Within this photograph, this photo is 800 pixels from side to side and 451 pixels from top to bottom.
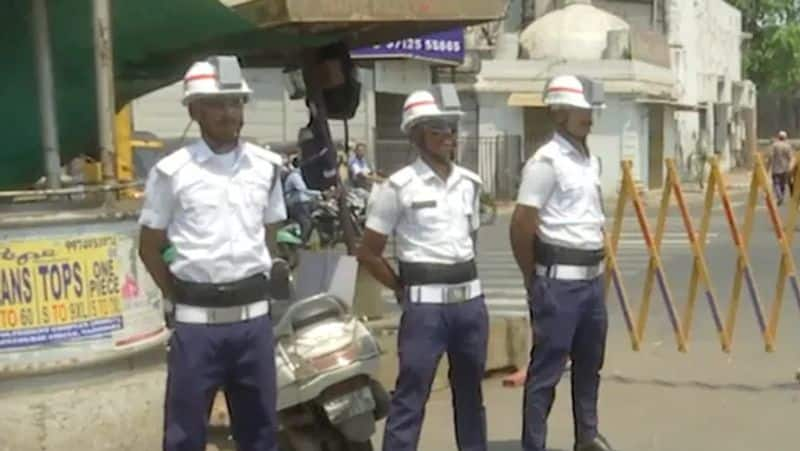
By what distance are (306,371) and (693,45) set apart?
38300mm

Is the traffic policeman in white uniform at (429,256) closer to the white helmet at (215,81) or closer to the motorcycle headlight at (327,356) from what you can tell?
the motorcycle headlight at (327,356)

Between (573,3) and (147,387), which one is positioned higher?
(573,3)

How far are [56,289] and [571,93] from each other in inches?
98.2

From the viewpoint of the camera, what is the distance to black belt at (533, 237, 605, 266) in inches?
256

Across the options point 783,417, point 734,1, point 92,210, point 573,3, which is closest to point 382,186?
point 92,210

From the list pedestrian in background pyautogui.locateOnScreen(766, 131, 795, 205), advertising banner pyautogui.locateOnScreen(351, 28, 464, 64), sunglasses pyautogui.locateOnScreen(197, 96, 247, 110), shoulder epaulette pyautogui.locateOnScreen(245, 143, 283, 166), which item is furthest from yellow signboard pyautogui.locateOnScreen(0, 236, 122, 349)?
pedestrian in background pyautogui.locateOnScreen(766, 131, 795, 205)

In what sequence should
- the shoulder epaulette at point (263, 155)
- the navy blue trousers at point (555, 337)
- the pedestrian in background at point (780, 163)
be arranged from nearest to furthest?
1. the shoulder epaulette at point (263, 155)
2. the navy blue trousers at point (555, 337)
3. the pedestrian in background at point (780, 163)

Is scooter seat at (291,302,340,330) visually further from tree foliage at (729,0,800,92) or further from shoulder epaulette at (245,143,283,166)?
tree foliage at (729,0,800,92)

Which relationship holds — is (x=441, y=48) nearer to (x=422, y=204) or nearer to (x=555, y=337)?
(x=555, y=337)

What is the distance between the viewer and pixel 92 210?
6.52 meters

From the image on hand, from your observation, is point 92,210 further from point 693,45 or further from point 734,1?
point 734,1

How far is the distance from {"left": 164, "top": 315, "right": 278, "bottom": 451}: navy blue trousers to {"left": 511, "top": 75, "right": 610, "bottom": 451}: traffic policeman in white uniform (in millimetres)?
1622

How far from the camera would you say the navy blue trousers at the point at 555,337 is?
650cm

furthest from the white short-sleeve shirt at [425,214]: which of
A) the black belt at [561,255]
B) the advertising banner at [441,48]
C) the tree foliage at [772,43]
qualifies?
the tree foliage at [772,43]
